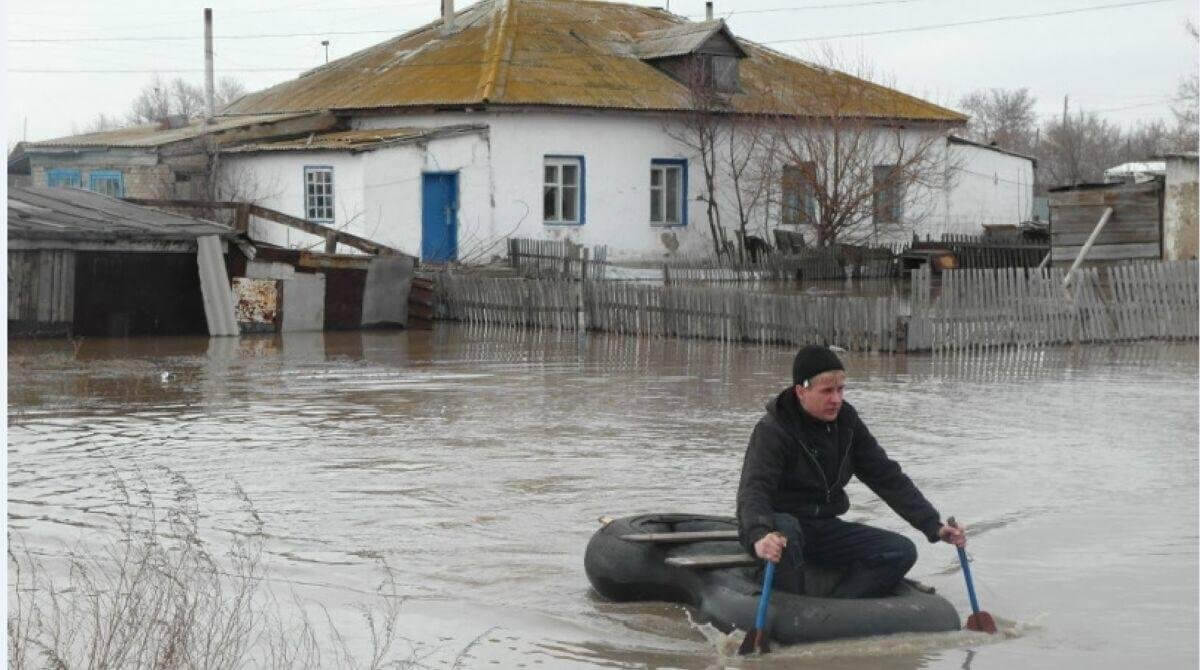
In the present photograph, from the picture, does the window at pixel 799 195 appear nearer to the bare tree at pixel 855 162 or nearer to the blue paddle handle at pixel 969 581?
the bare tree at pixel 855 162

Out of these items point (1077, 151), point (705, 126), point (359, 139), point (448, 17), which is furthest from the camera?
point (1077, 151)

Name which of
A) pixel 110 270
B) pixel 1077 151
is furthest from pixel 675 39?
pixel 1077 151

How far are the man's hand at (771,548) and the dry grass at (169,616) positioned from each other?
1664 mm

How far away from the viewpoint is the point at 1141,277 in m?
24.3

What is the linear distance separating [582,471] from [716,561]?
488 cm

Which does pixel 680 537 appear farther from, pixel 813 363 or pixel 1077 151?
pixel 1077 151

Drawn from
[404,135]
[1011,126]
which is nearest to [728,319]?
[404,135]

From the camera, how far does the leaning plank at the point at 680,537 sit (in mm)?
8773

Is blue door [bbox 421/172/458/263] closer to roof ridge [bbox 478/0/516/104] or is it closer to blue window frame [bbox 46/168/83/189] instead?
roof ridge [bbox 478/0/516/104]

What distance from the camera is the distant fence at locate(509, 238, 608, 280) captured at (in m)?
34.0

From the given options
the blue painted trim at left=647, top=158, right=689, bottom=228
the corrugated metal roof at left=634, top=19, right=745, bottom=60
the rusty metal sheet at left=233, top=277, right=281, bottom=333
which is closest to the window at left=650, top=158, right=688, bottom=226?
the blue painted trim at left=647, top=158, right=689, bottom=228

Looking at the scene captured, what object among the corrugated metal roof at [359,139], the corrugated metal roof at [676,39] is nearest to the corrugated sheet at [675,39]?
the corrugated metal roof at [676,39]

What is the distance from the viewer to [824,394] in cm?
805

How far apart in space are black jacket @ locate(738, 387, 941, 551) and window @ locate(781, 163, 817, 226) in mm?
30061
